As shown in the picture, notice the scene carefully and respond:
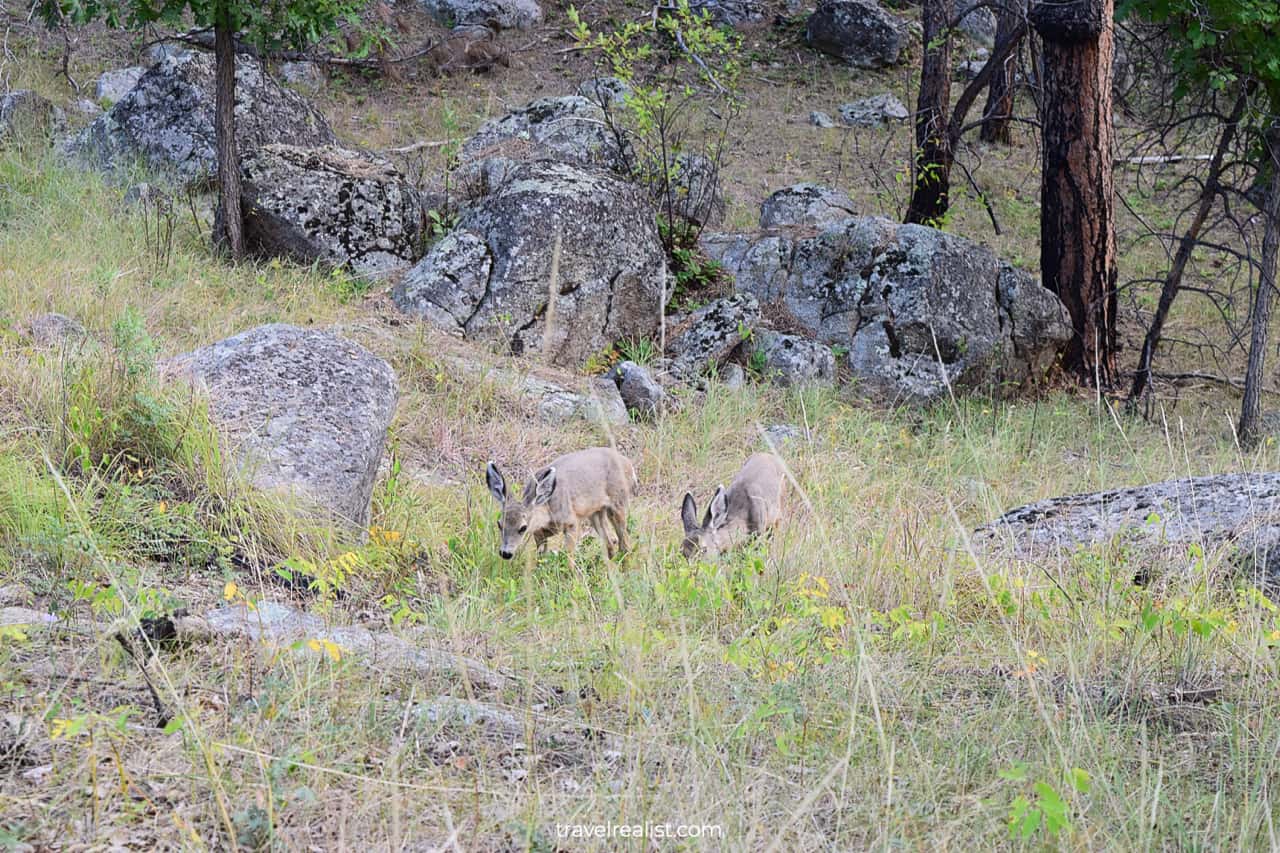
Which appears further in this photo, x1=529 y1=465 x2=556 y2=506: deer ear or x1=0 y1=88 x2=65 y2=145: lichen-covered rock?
x1=0 y1=88 x2=65 y2=145: lichen-covered rock

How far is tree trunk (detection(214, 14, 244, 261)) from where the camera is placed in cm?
993

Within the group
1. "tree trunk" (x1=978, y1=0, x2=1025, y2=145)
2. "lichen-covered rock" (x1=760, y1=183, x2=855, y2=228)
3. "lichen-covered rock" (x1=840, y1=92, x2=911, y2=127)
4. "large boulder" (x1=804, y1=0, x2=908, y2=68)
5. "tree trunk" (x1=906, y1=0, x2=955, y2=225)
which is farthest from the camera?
"large boulder" (x1=804, y1=0, x2=908, y2=68)

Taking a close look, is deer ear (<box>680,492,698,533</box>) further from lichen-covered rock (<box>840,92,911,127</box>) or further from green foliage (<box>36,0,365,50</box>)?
lichen-covered rock (<box>840,92,911,127</box>)

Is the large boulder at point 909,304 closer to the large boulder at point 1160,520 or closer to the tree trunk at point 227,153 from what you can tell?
the large boulder at point 1160,520

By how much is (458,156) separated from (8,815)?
38.3 ft

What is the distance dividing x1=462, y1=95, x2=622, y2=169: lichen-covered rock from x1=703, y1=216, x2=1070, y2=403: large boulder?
239cm

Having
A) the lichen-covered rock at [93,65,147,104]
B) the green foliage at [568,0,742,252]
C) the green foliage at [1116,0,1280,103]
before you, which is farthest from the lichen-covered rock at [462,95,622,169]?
the lichen-covered rock at [93,65,147,104]

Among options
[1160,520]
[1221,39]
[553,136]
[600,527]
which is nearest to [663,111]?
[553,136]

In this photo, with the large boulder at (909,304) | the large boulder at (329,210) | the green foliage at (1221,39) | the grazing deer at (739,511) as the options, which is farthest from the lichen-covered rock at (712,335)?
the green foliage at (1221,39)

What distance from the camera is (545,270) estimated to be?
10398 millimetres

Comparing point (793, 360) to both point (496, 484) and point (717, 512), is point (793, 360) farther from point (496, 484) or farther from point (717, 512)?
point (496, 484)

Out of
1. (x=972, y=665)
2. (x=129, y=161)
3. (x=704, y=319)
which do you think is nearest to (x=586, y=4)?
(x=129, y=161)

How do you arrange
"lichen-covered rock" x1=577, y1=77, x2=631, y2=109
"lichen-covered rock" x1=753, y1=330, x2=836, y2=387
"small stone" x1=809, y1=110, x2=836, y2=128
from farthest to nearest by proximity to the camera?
"small stone" x1=809, y1=110, x2=836, y2=128 → "lichen-covered rock" x1=577, y1=77, x2=631, y2=109 → "lichen-covered rock" x1=753, y1=330, x2=836, y2=387

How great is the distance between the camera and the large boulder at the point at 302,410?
5.85 metres
